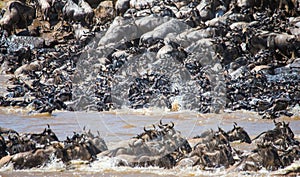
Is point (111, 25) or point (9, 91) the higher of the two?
point (111, 25)

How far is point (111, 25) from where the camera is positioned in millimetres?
34438

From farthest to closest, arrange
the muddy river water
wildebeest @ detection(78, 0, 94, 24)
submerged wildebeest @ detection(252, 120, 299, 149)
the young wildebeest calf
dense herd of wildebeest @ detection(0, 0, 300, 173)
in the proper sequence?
the young wildebeest calf < wildebeest @ detection(78, 0, 94, 24) < the muddy river water < submerged wildebeest @ detection(252, 120, 299, 149) < dense herd of wildebeest @ detection(0, 0, 300, 173)

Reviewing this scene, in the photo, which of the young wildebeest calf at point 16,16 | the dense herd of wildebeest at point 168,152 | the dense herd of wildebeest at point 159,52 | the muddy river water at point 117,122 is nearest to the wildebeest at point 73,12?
the dense herd of wildebeest at point 159,52

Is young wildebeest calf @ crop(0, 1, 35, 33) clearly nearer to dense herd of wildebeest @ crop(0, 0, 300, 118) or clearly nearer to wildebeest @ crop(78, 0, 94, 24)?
dense herd of wildebeest @ crop(0, 0, 300, 118)

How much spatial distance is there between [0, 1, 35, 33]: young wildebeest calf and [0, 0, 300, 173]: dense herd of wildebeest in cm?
7

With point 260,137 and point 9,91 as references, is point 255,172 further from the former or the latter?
point 9,91

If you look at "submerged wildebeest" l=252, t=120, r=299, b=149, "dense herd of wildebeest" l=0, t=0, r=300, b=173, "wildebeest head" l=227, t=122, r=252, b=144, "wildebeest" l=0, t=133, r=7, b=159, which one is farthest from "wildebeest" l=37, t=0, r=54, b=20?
"submerged wildebeest" l=252, t=120, r=299, b=149

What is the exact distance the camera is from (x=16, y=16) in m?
39.7

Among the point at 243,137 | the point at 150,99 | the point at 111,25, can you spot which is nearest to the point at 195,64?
the point at 150,99

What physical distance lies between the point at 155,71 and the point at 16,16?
15006 mm

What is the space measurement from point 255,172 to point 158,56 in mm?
16268

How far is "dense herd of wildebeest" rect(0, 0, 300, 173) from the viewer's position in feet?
50.9

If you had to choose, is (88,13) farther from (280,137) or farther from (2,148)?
(280,137)

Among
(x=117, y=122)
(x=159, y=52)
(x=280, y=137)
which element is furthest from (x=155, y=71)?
(x=280, y=137)
